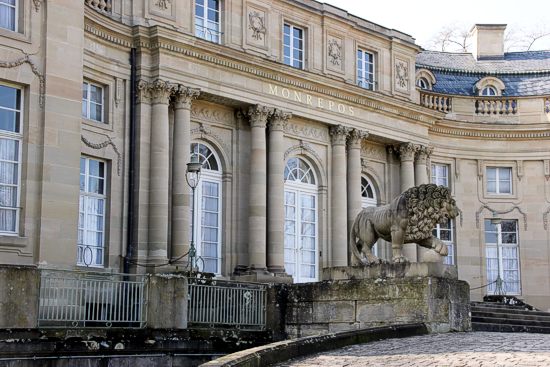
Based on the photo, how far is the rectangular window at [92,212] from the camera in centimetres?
2262

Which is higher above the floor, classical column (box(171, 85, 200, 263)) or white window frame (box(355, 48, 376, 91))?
white window frame (box(355, 48, 376, 91))

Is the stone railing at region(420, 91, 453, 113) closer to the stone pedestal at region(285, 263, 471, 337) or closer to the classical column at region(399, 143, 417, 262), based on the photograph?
the classical column at region(399, 143, 417, 262)

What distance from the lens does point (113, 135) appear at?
77.4 feet

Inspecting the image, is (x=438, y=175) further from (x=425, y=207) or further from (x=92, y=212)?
(x=425, y=207)

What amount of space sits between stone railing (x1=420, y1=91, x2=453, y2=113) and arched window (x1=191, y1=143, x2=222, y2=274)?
10156 mm

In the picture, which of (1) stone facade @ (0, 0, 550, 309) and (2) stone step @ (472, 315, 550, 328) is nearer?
(1) stone facade @ (0, 0, 550, 309)

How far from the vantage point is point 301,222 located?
28516 mm

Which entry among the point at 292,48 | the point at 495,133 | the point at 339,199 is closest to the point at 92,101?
the point at 292,48

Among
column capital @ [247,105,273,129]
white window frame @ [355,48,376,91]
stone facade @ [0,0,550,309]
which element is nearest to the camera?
stone facade @ [0,0,550,309]

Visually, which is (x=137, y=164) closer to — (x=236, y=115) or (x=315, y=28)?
(x=236, y=115)

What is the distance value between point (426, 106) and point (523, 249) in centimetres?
641

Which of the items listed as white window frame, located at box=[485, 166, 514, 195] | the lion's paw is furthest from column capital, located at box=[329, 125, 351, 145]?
the lion's paw

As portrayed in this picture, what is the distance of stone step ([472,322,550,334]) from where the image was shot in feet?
62.4

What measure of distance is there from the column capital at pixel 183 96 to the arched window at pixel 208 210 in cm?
159
